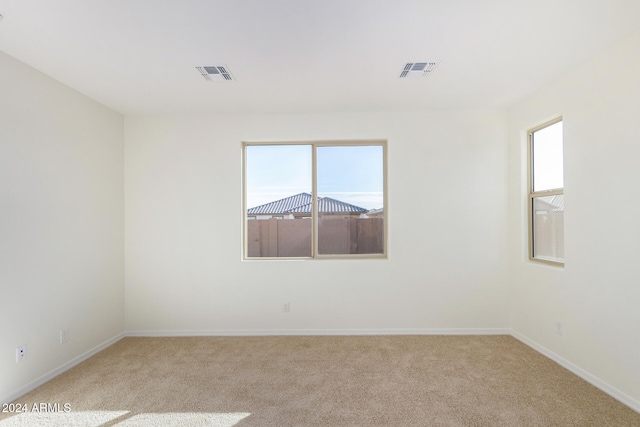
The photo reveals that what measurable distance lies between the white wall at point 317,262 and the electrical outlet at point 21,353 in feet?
4.45

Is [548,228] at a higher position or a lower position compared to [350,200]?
lower

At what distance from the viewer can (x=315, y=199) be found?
13.8 feet

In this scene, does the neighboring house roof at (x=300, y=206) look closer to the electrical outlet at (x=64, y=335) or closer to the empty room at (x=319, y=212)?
the empty room at (x=319, y=212)

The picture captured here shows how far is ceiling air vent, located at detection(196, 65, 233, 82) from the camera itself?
2.85 meters

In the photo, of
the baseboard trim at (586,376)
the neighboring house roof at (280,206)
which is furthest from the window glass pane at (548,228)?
the neighboring house roof at (280,206)

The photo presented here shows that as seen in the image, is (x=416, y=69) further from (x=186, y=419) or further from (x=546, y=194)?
(x=186, y=419)

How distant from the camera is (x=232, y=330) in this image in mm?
Result: 4031

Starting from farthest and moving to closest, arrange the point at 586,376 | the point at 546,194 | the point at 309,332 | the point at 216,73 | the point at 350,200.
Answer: the point at 350,200 < the point at 309,332 < the point at 546,194 < the point at 216,73 < the point at 586,376

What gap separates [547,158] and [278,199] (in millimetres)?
2929

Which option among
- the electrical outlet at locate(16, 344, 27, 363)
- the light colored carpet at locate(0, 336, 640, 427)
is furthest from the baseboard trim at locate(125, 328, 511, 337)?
the electrical outlet at locate(16, 344, 27, 363)

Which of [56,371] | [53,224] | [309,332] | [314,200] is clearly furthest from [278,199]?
[56,371]

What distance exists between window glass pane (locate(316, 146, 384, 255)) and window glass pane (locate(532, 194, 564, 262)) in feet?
5.36

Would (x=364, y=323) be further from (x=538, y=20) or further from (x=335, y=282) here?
(x=538, y=20)

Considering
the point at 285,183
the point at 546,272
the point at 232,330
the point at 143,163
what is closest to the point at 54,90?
the point at 143,163
